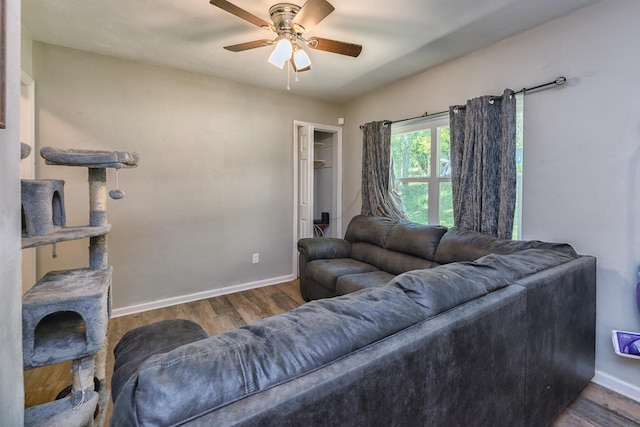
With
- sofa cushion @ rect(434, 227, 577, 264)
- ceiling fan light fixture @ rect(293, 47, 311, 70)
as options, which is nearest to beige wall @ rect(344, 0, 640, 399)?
sofa cushion @ rect(434, 227, 577, 264)

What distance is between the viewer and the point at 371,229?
3.31 meters

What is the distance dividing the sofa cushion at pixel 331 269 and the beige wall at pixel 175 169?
0.99m

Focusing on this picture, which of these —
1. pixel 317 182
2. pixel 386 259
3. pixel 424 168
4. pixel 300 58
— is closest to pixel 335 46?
pixel 300 58

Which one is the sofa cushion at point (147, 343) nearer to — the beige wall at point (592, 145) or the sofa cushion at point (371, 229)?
the sofa cushion at point (371, 229)

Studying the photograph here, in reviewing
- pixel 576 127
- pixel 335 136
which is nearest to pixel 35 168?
pixel 335 136

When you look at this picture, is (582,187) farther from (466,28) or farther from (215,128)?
(215,128)

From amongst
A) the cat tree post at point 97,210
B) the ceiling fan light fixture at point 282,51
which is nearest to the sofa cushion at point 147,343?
the cat tree post at point 97,210

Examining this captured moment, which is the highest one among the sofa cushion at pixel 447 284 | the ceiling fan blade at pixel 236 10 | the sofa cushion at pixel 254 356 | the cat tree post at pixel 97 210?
the ceiling fan blade at pixel 236 10

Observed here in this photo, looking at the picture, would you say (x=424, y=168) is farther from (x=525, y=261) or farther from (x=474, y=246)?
(x=525, y=261)

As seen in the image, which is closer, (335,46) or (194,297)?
(335,46)

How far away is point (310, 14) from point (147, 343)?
1.97 metres

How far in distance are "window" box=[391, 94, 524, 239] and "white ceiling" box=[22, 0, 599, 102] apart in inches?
24.4

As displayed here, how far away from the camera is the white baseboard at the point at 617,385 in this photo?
1.86m

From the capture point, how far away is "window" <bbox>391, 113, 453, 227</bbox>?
122 inches
